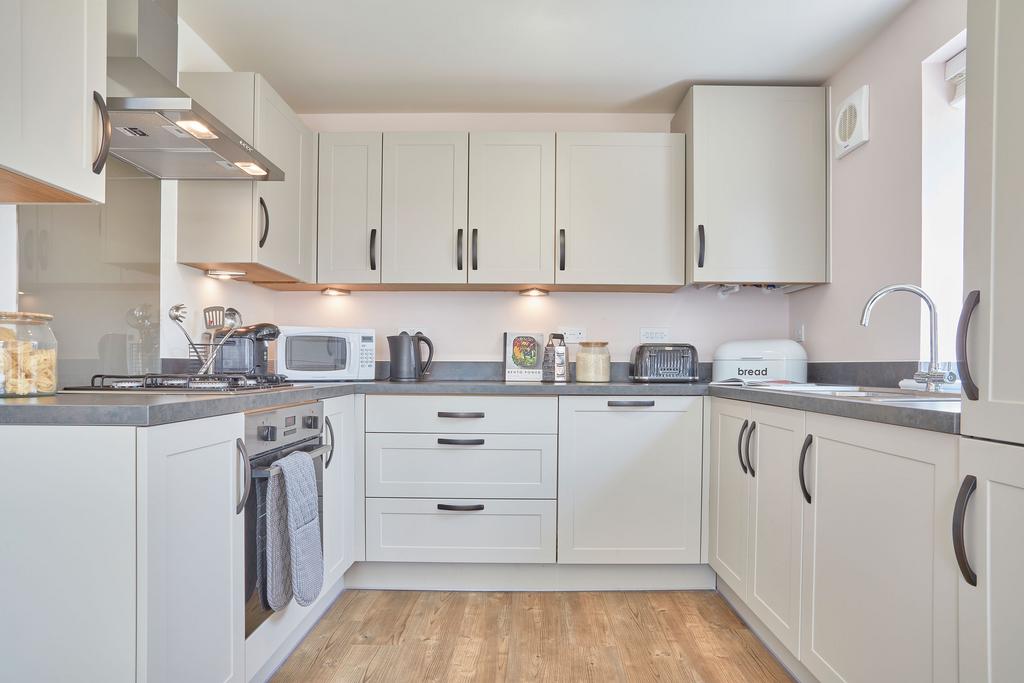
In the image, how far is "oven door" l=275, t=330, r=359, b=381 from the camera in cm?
276

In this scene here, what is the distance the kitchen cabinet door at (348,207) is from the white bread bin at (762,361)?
1.75 meters

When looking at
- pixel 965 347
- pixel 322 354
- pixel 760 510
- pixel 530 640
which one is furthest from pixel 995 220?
pixel 322 354

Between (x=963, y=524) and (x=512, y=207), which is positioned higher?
(x=512, y=207)

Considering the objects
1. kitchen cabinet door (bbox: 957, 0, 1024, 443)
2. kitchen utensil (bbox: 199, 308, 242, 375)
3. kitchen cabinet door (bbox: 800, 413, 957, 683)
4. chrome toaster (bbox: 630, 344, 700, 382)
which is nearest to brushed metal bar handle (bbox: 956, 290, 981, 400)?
kitchen cabinet door (bbox: 957, 0, 1024, 443)

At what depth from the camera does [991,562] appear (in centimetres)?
100

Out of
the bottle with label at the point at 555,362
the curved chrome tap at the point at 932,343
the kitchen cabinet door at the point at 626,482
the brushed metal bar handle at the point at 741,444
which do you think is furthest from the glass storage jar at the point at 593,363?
the curved chrome tap at the point at 932,343

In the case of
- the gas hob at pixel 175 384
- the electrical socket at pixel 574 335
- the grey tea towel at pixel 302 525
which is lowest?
the grey tea towel at pixel 302 525

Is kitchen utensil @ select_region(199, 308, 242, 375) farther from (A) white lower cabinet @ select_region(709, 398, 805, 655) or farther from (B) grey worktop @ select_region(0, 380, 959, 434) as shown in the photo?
(A) white lower cabinet @ select_region(709, 398, 805, 655)

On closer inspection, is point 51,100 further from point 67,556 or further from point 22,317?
point 67,556

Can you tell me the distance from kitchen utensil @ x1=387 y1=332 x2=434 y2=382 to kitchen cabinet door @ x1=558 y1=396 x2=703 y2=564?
803 mm

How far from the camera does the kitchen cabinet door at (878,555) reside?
114 cm

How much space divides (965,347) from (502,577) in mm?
2058

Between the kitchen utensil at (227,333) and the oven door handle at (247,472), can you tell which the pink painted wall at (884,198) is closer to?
the oven door handle at (247,472)

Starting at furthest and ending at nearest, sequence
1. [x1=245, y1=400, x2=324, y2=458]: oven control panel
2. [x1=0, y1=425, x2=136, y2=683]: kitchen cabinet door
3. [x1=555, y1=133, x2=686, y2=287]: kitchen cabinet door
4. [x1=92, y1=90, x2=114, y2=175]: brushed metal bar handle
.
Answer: [x1=555, y1=133, x2=686, y2=287]: kitchen cabinet door
[x1=245, y1=400, x2=324, y2=458]: oven control panel
[x1=92, y1=90, x2=114, y2=175]: brushed metal bar handle
[x1=0, y1=425, x2=136, y2=683]: kitchen cabinet door
